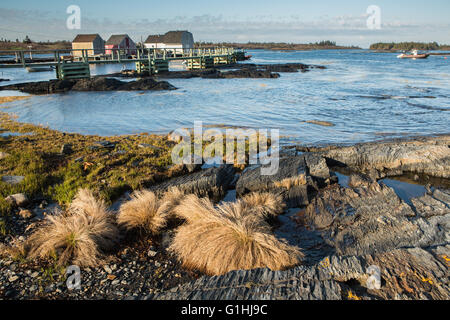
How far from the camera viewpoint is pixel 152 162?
30.0 feet

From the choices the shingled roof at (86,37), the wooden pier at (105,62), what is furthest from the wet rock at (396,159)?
the shingled roof at (86,37)

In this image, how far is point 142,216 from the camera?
19.6ft

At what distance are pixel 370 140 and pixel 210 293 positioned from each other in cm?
1038

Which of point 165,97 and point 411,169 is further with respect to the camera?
point 165,97

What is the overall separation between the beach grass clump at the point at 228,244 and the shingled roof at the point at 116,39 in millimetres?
67935

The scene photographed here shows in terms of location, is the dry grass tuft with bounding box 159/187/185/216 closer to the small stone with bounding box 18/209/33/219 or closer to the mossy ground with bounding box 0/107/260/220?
the mossy ground with bounding box 0/107/260/220

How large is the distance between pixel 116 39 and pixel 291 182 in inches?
2734

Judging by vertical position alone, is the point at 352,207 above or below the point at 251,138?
below

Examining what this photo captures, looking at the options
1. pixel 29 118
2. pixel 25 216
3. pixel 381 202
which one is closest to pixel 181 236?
pixel 25 216

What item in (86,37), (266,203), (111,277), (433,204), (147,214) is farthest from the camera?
(86,37)

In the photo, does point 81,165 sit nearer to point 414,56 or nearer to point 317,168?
point 317,168

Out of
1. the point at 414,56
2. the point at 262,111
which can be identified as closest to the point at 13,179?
the point at 262,111

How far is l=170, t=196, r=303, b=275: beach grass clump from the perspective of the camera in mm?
4582
